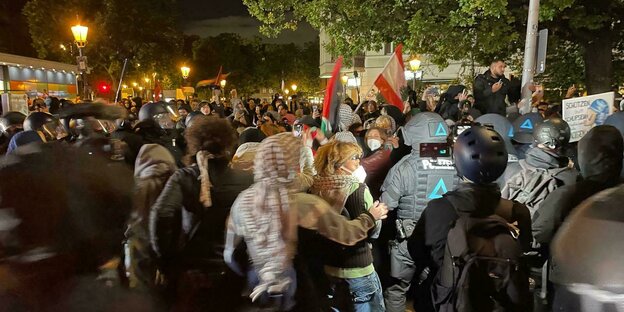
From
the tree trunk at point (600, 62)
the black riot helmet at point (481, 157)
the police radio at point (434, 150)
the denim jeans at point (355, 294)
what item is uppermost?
the tree trunk at point (600, 62)

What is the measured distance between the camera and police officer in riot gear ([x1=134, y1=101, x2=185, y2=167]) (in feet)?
20.8

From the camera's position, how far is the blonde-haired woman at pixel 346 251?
149 inches

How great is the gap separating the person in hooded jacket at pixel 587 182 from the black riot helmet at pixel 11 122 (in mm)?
7197

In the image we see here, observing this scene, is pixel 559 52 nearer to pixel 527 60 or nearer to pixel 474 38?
pixel 474 38

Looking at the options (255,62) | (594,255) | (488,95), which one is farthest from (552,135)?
(255,62)

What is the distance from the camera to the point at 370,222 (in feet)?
11.8

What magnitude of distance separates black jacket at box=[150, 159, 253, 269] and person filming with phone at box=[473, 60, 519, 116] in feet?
22.5

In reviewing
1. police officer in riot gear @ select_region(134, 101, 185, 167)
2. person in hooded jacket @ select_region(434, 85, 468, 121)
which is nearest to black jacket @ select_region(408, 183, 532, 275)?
police officer in riot gear @ select_region(134, 101, 185, 167)

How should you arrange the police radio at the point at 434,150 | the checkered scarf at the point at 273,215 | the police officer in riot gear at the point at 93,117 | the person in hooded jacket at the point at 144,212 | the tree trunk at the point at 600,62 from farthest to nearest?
the tree trunk at the point at 600,62 < the police officer in riot gear at the point at 93,117 < the police radio at the point at 434,150 < the person in hooded jacket at the point at 144,212 < the checkered scarf at the point at 273,215

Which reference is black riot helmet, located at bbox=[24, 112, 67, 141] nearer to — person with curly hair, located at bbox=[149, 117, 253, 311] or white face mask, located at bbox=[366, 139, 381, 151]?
person with curly hair, located at bbox=[149, 117, 253, 311]

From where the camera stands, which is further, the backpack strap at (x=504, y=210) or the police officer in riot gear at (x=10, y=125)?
the police officer in riot gear at (x=10, y=125)

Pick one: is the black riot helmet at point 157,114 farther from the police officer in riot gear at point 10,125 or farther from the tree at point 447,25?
the tree at point 447,25

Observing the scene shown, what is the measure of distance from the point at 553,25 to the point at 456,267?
494 inches

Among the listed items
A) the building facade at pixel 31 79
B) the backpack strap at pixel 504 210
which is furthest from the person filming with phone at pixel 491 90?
the building facade at pixel 31 79
